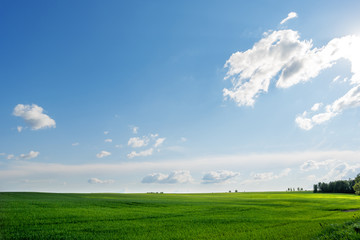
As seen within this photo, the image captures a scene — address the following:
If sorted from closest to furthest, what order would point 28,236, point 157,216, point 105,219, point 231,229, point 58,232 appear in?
point 28,236 → point 58,232 → point 231,229 → point 105,219 → point 157,216

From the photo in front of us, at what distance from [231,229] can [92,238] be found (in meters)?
11.6

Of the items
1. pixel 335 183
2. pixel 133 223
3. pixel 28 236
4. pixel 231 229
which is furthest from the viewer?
pixel 335 183

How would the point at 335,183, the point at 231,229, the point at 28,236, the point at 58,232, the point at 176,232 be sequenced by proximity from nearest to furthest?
the point at 28,236 → the point at 58,232 → the point at 176,232 → the point at 231,229 → the point at 335,183

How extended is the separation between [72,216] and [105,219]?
347cm

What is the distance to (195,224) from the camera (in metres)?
24.4

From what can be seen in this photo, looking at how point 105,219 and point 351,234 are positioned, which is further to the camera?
point 105,219

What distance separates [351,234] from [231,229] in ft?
30.3

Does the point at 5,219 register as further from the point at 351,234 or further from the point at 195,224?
the point at 351,234

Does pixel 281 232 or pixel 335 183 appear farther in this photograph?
pixel 335 183

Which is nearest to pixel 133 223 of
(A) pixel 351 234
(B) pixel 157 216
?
(B) pixel 157 216

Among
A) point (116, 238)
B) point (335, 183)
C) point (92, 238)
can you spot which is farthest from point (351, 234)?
point (335, 183)

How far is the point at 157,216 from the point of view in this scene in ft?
Answer: 95.5

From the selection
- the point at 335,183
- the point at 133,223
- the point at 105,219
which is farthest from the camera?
the point at 335,183

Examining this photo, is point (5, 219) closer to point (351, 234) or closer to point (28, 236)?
point (28, 236)
